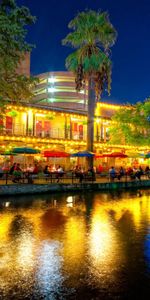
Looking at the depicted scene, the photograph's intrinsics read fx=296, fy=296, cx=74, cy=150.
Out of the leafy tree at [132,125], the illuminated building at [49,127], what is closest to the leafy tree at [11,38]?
the illuminated building at [49,127]

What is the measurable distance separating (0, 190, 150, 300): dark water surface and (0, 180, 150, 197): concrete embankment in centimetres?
620

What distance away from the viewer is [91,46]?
26.9 meters

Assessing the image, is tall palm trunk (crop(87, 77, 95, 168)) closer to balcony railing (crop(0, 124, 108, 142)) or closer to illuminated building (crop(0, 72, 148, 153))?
illuminated building (crop(0, 72, 148, 153))

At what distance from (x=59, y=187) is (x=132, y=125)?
18.3m

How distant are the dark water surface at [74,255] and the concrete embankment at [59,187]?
620 cm

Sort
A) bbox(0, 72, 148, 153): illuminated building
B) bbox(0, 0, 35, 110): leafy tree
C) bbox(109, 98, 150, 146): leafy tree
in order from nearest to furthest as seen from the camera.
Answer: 1. bbox(0, 0, 35, 110): leafy tree
2. bbox(0, 72, 148, 153): illuminated building
3. bbox(109, 98, 150, 146): leafy tree

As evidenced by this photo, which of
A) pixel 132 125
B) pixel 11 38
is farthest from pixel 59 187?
pixel 132 125

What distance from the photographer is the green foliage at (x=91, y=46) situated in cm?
2636

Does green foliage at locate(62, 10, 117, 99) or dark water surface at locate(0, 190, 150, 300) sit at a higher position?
green foliage at locate(62, 10, 117, 99)

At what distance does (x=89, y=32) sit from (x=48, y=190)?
14.9 meters

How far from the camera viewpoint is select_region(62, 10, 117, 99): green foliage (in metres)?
26.4

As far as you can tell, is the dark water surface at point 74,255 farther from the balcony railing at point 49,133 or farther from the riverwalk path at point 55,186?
the balcony railing at point 49,133

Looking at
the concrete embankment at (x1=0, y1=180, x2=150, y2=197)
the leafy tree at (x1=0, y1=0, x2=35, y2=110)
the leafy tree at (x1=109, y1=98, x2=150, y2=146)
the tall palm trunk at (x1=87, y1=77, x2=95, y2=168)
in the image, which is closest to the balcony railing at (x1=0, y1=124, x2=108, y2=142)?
the leafy tree at (x1=109, y1=98, x2=150, y2=146)

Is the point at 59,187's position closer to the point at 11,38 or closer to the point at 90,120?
the point at 90,120
